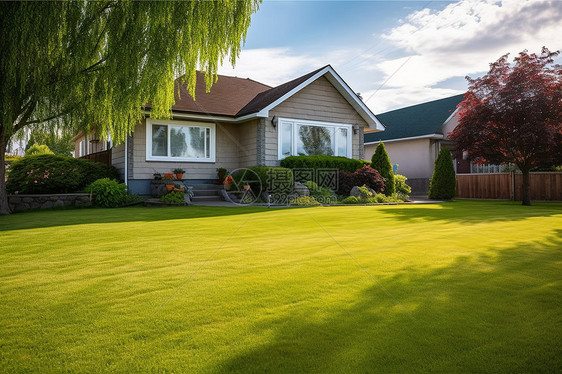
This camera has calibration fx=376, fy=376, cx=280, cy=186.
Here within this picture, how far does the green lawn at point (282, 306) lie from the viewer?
2090 mm

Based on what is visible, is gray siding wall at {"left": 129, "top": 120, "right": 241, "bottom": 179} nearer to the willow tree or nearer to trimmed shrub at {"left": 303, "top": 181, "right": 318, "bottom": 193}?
trimmed shrub at {"left": 303, "top": 181, "right": 318, "bottom": 193}

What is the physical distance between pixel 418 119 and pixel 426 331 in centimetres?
2478

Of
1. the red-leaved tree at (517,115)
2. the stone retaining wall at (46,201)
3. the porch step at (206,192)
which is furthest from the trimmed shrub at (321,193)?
the stone retaining wall at (46,201)

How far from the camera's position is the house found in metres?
23.2

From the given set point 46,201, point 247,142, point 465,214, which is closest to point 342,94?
point 247,142

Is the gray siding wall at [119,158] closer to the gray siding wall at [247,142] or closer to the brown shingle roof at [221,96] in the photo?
the brown shingle roof at [221,96]

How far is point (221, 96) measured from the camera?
728 inches

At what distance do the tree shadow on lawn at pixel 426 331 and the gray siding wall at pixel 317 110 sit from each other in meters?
13.2

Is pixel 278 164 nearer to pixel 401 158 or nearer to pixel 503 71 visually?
pixel 503 71

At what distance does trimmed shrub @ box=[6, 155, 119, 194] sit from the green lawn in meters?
9.11

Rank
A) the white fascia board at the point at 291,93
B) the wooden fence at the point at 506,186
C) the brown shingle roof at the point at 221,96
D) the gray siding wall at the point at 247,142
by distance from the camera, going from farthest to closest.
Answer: the wooden fence at the point at 506,186
the gray siding wall at the point at 247,142
the brown shingle roof at the point at 221,96
the white fascia board at the point at 291,93

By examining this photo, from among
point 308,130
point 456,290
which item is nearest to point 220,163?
point 308,130

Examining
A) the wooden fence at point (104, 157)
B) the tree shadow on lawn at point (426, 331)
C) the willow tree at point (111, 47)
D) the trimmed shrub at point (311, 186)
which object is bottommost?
the tree shadow on lawn at point (426, 331)

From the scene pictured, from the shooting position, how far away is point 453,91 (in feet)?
87.8
